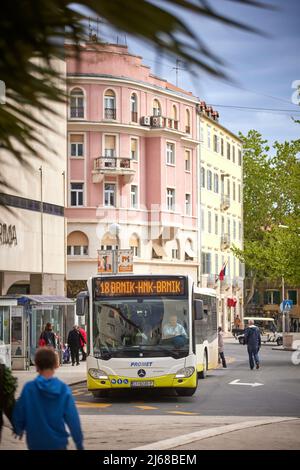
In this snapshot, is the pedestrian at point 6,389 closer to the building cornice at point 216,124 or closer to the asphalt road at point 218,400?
the asphalt road at point 218,400

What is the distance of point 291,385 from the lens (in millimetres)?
30328

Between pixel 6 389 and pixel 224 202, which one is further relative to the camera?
pixel 224 202

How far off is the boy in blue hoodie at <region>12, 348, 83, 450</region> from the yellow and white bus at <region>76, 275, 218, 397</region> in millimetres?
16691

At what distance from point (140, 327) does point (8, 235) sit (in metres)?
21.7

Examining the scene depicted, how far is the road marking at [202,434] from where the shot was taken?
43.6ft

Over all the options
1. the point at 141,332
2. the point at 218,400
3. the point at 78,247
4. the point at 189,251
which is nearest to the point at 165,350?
the point at 141,332

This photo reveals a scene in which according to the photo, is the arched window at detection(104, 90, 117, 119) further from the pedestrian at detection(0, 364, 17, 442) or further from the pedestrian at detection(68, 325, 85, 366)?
the pedestrian at detection(0, 364, 17, 442)

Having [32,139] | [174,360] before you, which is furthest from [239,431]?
[32,139]

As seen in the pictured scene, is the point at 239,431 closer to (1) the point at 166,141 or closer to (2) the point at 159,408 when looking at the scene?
(2) the point at 159,408

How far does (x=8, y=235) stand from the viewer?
149 ft

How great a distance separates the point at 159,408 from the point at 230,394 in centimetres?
429

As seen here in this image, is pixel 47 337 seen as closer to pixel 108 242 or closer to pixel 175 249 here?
pixel 108 242

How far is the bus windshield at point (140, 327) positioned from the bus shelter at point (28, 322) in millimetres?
12204

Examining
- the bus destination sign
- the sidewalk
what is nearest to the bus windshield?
the bus destination sign
